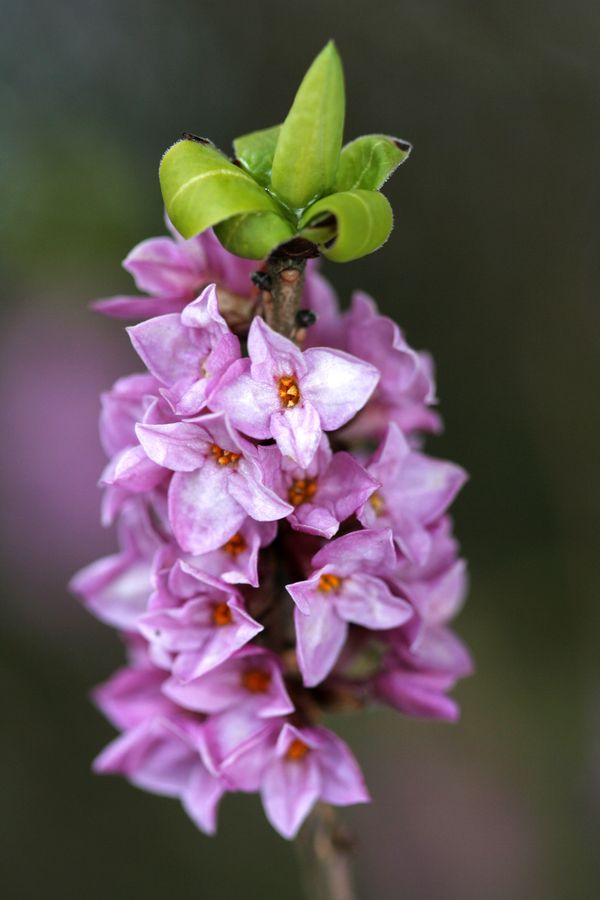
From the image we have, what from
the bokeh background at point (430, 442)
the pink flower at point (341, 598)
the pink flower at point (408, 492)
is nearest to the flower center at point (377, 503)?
the pink flower at point (408, 492)

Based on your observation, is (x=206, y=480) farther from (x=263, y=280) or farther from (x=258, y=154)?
(x=258, y=154)

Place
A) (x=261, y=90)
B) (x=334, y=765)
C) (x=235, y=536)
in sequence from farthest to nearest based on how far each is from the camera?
1. (x=261, y=90)
2. (x=334, y=765)
3. (x=235, y=536)

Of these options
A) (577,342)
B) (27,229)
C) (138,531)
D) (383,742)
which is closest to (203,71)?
(27,229)

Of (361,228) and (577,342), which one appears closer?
(361,228)

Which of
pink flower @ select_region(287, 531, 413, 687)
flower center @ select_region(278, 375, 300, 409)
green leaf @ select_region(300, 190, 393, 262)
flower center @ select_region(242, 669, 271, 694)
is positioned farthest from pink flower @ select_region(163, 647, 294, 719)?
green leaf @ select_region(300, 190, 393, 262)

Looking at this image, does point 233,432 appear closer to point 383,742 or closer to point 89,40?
point 383,742

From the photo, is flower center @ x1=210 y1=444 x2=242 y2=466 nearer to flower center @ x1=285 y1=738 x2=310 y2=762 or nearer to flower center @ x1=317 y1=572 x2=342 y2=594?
flower center @ x1=317 y1=572 x2=342 y2=594

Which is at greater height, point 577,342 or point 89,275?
point 89,275

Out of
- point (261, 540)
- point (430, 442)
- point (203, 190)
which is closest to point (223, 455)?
point (261, 540)
